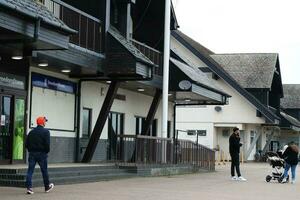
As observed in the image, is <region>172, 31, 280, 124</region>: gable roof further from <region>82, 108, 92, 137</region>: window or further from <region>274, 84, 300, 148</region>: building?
<region>82, 108, 92, 137</region>: window

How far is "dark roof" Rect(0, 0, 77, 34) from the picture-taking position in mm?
13734

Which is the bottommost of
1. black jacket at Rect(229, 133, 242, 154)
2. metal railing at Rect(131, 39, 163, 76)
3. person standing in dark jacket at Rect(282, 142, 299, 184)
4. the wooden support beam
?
person standing in dark jacket at Rect(282, 142, 299, 184)

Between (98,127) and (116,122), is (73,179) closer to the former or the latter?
(98,127)

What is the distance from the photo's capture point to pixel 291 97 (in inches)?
2761

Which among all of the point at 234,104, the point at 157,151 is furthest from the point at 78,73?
the point at 234,104

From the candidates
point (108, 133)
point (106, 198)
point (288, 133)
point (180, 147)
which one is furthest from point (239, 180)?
point (288, 133)

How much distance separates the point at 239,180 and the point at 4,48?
10542 millimetres

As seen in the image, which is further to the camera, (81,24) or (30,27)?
(81,24)

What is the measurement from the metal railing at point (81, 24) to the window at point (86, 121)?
3.78 metres

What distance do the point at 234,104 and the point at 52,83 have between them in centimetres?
3015

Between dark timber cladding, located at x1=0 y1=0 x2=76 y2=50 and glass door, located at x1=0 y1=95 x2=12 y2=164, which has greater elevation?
dark timber cladding, located at x1=0 y1=0 x2=76 y2=50

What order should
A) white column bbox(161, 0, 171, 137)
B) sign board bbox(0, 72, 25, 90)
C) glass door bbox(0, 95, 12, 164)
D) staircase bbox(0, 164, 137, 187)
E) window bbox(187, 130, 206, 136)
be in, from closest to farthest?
staircase bbox(0, 164, 137, 187) < sign board bbox(0, 72, 25, 90) < glass door bbox(0, 95, 12, 164) < white column bbox(161, 0, 171, 137) < window bbox(187, 130, 206, 136)

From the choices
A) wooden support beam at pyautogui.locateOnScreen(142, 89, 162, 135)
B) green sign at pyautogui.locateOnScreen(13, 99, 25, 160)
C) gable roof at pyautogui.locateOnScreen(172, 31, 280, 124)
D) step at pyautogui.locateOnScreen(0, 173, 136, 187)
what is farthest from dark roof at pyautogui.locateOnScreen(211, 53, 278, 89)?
green sign at pyautogui.locateOnScreen(13, 99, 25, 160)

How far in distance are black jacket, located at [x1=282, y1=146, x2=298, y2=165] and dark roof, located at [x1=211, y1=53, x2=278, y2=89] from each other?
101 ft
